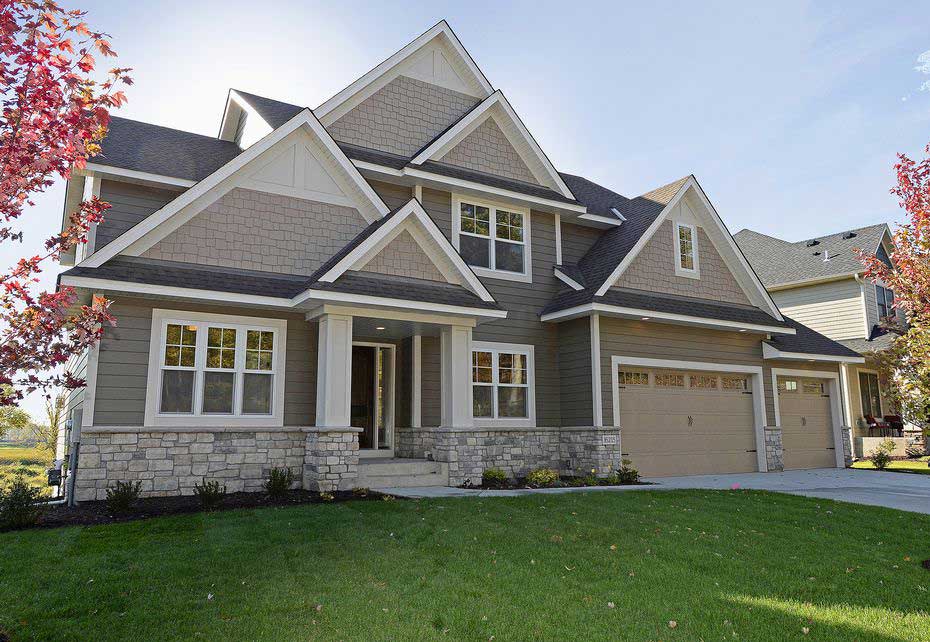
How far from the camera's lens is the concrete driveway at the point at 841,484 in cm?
1110

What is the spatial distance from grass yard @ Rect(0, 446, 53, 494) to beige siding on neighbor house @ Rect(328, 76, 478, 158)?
1216cm

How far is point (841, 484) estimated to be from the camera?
13453 mm

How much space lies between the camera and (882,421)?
2330 centimetres

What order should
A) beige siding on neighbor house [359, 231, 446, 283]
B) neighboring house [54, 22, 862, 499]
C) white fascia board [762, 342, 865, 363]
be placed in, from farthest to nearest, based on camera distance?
white fascia board [762, 342, 865, 363]
beige siding on neighbor house [359, 231, 446, 283]
neighboring house [54, 22, 862, 499]

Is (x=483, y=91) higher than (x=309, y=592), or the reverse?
(x=483, y=91)

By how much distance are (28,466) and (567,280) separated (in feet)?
69.7

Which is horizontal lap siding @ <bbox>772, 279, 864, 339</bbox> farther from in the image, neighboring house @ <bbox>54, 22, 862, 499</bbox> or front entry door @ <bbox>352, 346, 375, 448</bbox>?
front entry door @ <bbox>352, 346, 375, 448</bbox>

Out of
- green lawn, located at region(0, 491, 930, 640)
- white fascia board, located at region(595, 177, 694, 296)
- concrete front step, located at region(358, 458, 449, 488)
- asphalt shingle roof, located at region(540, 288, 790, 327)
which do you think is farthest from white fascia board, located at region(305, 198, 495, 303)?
green lawn, located at region(0, 491, 930, 640)

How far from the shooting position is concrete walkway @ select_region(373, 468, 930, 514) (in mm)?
10773

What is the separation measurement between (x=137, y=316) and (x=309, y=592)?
22.7ft

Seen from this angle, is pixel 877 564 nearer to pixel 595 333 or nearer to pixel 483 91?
pixel 595 333

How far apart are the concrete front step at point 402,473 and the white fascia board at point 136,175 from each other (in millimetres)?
5933

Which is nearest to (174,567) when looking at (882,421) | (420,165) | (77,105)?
(77,105)

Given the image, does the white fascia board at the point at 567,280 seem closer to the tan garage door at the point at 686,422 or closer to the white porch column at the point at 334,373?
the tan garage door at the point at 686,422
